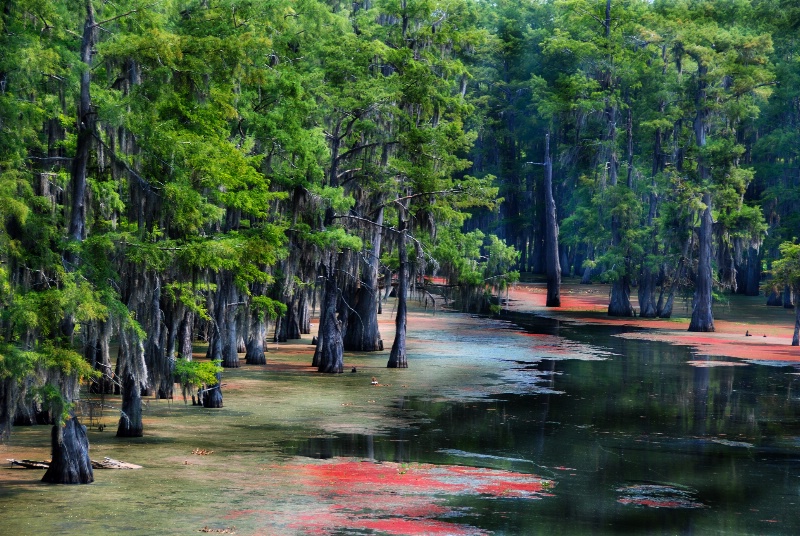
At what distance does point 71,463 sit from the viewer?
18172 mm

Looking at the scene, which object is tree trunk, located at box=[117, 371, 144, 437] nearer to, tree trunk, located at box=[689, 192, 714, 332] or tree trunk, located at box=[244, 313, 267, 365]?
tree trunk, located at box=[244, 313, 267, 365]

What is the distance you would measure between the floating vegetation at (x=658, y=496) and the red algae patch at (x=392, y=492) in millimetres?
1395

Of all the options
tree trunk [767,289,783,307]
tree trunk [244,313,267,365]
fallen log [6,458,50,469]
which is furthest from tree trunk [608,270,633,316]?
fallen log [6,458,50,469]

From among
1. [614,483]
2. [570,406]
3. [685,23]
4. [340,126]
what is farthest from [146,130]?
[685,23]

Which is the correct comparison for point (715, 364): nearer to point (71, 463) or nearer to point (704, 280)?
point (704, 280)

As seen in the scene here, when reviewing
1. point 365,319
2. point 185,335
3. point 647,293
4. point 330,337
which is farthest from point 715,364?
point 647,293

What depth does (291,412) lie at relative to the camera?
28.1 meters

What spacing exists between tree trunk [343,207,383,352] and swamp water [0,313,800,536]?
5120mm

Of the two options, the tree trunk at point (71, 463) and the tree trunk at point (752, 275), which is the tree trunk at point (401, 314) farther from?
the tree trunk at point (752, 275)

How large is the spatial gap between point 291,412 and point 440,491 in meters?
9.92

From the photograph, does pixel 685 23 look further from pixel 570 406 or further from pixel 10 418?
pixel 10 418

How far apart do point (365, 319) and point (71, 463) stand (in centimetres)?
2714

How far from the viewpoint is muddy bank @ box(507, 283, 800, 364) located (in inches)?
1859

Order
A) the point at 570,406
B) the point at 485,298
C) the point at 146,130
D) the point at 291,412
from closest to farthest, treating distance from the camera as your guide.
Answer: the point at 146,130 → the point at 291,412 → the point at 570,406 → the point at 485,298
